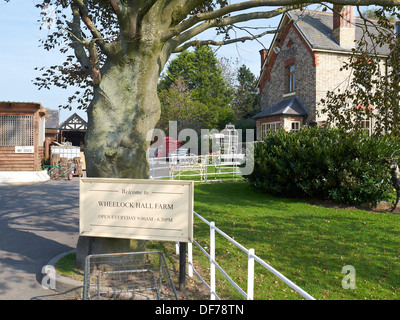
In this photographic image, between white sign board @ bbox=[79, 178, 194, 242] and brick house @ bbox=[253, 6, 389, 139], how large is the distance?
1853 cm

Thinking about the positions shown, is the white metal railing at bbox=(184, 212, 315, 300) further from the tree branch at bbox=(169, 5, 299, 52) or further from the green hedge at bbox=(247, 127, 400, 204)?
the green hedge at bbox=(247, 127, 400, 204)

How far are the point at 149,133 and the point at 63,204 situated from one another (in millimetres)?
7958

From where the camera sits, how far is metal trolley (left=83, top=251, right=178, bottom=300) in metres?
4.94

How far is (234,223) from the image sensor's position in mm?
9930

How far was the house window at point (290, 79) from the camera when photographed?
85.0 ft

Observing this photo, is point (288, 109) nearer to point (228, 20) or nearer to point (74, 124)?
point (228, 20)

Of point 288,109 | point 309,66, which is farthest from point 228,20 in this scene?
point 309,66

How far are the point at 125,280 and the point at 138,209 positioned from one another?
49.8 inches

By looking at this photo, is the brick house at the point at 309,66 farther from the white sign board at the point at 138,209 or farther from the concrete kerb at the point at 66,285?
the concrete kerb at the point at 66,285

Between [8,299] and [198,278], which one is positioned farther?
[198,278]

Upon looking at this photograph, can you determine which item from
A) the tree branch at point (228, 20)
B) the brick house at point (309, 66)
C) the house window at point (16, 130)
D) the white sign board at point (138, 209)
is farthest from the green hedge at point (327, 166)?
the house window at point (16, 130)

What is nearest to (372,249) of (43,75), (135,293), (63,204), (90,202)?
(135,293)
